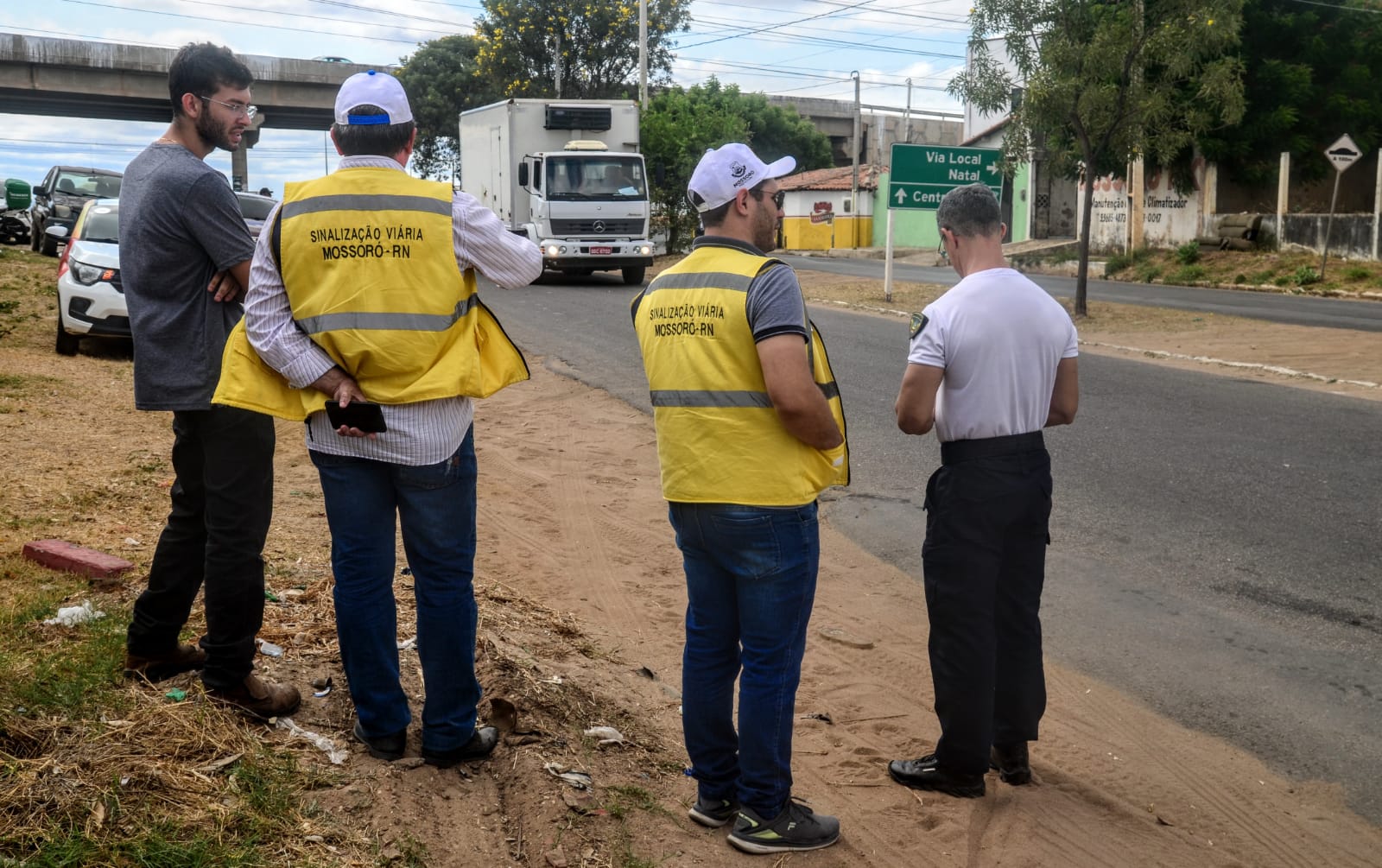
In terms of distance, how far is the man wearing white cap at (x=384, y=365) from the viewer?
3381mm

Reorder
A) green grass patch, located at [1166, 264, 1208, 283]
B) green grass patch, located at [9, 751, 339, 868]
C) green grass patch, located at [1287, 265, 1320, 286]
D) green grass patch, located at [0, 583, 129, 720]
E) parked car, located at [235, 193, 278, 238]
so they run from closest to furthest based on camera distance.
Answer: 1. green grass patch, located at [9, 751, 339, 868]
2. green grass patch, located at [0, 583, 129, 720]
3. parked car, located at [235, 193, 278, 238]
4. green grass patch, located at [1287, 265, 1320, 286]
5. green grass patch, located at [1166, 264, 1208, 283]

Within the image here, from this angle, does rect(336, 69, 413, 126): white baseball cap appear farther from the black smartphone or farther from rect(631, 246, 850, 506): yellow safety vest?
rect(631, 246, 850, 506): yellow safety vest

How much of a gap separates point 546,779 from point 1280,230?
31049 millimetres

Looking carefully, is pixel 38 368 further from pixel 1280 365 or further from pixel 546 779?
pixel 1280 365

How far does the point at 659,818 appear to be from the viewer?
3.64 m

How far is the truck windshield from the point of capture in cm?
2558

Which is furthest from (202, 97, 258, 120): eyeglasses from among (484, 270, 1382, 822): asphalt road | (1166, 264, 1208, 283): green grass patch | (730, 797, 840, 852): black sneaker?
(1166, 264, 1208, 283): green grass patch

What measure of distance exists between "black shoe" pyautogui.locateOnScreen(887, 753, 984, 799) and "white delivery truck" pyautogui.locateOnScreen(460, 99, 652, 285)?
845 inches

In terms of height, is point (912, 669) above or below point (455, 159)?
below

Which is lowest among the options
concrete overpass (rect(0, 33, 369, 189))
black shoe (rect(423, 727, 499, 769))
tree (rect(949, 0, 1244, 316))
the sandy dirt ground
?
the sandy dirt ground

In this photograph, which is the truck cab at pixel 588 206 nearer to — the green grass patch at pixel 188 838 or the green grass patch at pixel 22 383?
the green grass patch at pixel 22 383

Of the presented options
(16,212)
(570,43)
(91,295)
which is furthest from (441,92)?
(91,295)

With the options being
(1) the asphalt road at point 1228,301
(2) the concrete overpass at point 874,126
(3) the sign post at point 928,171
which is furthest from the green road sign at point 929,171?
(2) the concrete overpass at point 874,126

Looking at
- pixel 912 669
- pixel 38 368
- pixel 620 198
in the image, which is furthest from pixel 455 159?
pixel 912 669
